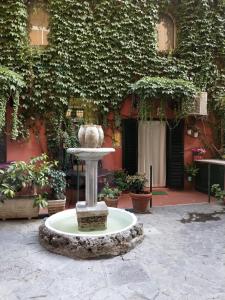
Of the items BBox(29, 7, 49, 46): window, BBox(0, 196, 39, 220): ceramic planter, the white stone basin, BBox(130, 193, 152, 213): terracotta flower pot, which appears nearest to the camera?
the white stone basin

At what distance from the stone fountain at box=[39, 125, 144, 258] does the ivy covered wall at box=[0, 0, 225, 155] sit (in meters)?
2.99

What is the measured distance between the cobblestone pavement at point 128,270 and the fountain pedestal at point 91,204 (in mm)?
635

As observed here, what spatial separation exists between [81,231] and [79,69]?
14.6ft

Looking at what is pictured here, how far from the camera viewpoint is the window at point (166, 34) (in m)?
7.93

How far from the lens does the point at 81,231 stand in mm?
4043

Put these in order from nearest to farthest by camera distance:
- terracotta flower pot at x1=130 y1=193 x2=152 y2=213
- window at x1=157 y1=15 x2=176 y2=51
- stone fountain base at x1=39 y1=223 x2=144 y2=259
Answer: stone fountain base at x1=39 y1=223 x2=144 y2=259
terracotta flower pot at x1=130 y1=193 x2=152 y2=213
window at x1=157 y1=15 x2=176 y2=51

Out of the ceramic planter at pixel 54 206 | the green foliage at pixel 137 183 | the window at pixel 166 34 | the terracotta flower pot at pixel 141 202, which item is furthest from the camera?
the window at pixel 166 34

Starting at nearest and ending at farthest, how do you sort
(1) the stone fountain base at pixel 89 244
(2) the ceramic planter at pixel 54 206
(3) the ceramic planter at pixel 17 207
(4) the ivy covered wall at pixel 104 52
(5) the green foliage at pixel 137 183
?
(1) the stone fountain base at pixel 89 244
(3) the ceramic planter at pixel 17 207
(2) the ceramic planter at pixel 54 206
(5) the green foliage at pixel 137 183
(4) the ivy covered wall at pixel 104 52

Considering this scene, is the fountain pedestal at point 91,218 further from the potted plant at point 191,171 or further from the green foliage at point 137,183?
the potted plant at point 191,171

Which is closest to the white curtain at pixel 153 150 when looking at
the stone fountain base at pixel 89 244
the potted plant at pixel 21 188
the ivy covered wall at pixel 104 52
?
the ivy covered wall at pixel 104 52

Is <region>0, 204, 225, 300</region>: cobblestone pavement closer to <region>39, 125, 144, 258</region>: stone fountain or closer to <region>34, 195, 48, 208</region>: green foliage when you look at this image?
<region>39, 125, 144, 258</region>: stone fountain

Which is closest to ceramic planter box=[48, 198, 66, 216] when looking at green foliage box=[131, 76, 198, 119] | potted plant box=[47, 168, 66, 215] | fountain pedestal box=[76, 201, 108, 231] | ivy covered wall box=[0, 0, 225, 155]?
potted plant box=[47, 168, 66, 215]

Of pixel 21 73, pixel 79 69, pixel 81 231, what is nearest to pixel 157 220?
pixel 81 231

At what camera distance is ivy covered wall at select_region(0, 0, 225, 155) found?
22.2 ft
